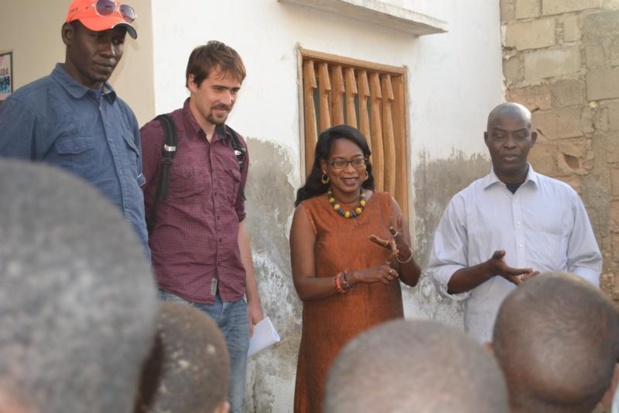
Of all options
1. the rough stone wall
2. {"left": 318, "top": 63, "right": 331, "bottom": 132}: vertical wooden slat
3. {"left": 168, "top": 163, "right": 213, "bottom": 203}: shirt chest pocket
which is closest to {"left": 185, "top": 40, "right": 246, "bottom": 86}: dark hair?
{"left": 168, "top": 163, "right": 213, "bottom": 203}: shirt chest pocket

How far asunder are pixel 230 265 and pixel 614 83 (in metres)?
4.94

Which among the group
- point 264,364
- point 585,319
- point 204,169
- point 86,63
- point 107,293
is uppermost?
point 86,63

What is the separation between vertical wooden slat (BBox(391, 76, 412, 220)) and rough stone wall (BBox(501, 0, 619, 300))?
169 centimetres

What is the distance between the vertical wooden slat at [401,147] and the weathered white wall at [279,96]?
98mm

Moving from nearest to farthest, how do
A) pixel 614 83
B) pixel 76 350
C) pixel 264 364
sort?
pixel 76 350, pixel 264 364, pixel 614 83

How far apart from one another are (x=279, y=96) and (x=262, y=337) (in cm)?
211

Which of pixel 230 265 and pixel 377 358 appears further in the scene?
pixel 230 265

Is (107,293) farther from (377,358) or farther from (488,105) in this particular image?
(488,105)

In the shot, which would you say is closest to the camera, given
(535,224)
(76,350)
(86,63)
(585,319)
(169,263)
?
(76,350)

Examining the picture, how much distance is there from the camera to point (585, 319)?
1.92 metres

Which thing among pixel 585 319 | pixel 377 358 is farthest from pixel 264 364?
pixel 377 358

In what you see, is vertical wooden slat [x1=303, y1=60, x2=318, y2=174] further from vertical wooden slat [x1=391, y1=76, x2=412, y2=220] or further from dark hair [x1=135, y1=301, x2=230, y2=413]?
dark hair [x1=135, y1=301, x2=230, y2=413]

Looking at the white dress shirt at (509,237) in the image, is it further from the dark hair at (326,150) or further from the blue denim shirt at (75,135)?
the blue denim shirt at (75,135)

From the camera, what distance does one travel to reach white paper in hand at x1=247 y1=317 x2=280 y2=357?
14.0 feet
